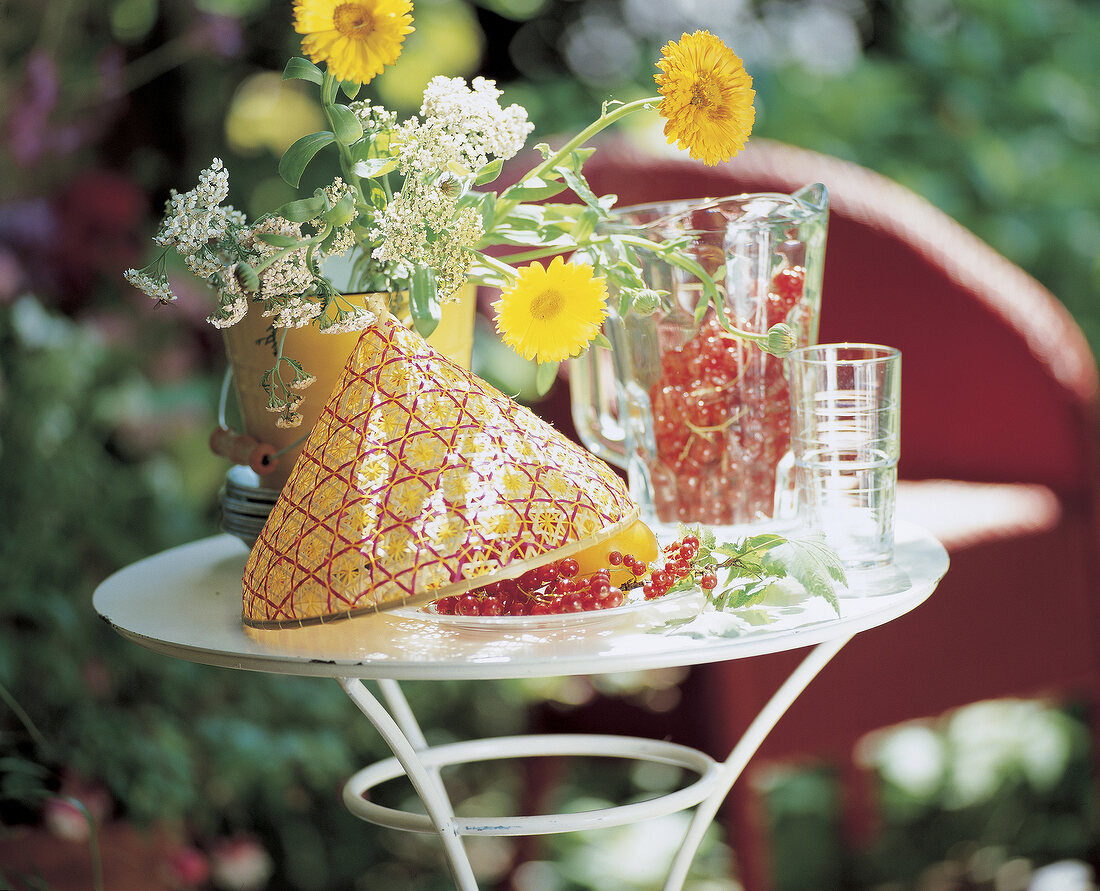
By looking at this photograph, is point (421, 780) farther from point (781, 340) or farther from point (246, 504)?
point (781, 340)

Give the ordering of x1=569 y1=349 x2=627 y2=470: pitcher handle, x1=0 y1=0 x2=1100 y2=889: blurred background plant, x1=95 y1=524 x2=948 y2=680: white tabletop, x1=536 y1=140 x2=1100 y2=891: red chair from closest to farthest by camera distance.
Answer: x1=95 y1=524 x2=948 y2=680: white tabletop < x1=569 y1=349 x2=627 y2=470: pitcher handle < x1=536 y1=140 x2=1100 y2=891: red chair < x1=0 y1=0 x2=1100 y2=889: blurred background plant

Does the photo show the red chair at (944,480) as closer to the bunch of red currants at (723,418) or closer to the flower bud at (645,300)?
the bunch of red currants at (723,418)

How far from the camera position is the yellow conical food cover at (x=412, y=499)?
2.10 feet

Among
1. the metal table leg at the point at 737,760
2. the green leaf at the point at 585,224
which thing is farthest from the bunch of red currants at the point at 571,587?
the green leaf at the point at 585,224

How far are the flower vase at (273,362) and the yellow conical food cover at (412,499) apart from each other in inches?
3.3

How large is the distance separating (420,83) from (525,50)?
40 cm

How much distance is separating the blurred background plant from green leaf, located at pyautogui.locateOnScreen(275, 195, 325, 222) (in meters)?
0.57

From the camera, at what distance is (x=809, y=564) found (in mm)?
691

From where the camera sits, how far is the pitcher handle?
98cm

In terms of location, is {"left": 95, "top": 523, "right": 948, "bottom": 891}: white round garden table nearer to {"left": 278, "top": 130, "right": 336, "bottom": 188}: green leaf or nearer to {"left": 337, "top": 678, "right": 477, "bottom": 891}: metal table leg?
{"left": 337, "top": 678, "right": 477, "bottom": 891}: metal table leg

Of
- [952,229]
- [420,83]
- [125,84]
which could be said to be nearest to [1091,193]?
[952,229]

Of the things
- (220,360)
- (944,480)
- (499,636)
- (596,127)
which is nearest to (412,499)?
(499,636)

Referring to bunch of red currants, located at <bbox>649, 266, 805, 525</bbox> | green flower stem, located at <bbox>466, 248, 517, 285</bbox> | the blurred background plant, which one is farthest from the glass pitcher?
the blurred background plant

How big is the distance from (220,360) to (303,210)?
45.1 inches
